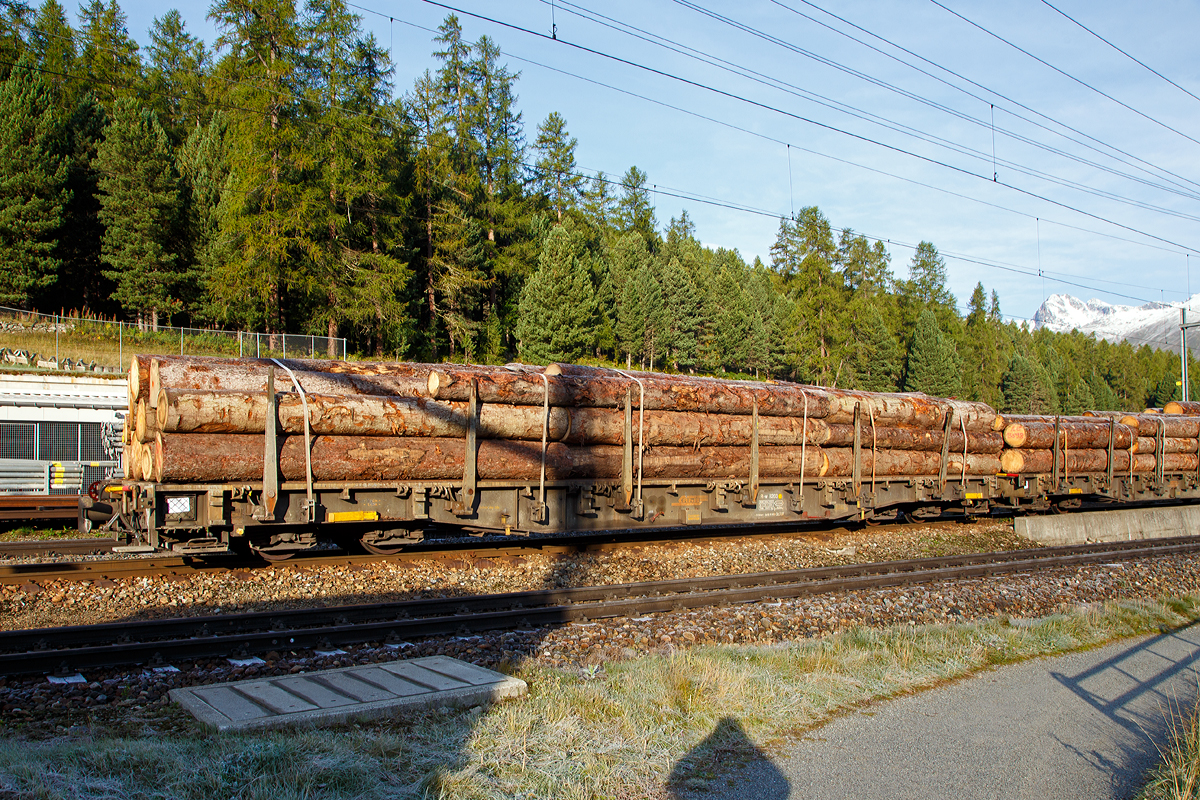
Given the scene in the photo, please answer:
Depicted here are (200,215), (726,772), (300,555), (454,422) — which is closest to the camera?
(726,772)

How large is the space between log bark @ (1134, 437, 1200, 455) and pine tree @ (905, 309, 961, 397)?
51.2 m

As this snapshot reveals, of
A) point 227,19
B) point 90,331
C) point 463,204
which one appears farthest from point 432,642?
point 463,204

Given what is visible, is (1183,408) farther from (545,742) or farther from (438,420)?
(545,742)

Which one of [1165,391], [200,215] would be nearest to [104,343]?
[200,215]

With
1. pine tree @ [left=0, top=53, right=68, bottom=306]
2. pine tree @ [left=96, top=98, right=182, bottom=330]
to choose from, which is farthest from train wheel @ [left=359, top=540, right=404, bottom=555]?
pine tree @ [left=0, top=53, right=68, bottom=306]

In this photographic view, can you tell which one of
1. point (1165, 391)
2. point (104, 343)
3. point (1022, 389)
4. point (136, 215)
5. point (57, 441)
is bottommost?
point (57, 441)

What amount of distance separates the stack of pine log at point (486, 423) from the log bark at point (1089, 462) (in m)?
4.20

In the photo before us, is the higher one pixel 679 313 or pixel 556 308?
pixel 679 313

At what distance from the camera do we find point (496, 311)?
50750 millimetres

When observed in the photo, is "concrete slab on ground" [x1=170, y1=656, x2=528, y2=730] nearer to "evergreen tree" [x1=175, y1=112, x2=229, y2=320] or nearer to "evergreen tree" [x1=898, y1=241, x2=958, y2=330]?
"evergreen tree" [x1=175, y1=112, x2=229, y2=320]

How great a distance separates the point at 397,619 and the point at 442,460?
2.29 m

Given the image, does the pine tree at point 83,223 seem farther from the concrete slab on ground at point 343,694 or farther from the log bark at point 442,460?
the concrete slab on ground at point 343,694

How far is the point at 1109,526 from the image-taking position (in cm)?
1794

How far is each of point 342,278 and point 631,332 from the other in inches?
907
